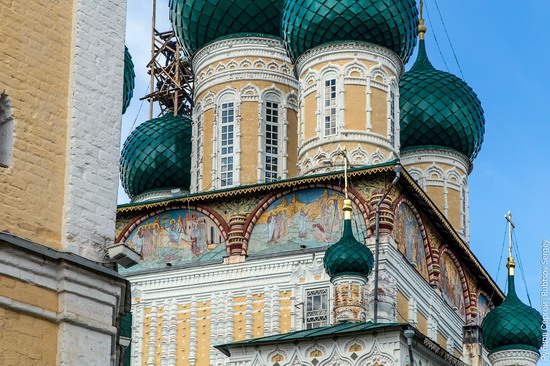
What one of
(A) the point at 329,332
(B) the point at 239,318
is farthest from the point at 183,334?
Answer: (A) the point at 329,332

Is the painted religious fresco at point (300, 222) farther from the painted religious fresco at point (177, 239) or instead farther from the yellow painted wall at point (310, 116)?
the yellow painted wall at point (310, 116)

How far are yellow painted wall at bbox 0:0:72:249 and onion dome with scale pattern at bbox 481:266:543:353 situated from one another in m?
12.7

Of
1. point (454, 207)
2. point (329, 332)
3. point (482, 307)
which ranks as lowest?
point (329, 332)

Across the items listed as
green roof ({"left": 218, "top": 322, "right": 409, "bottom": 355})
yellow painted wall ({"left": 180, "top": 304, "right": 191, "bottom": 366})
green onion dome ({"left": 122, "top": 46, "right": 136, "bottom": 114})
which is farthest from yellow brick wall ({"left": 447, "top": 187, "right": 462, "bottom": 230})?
green roof ({"left": 218, "top": 322, "right": 409, "bottom": 355})

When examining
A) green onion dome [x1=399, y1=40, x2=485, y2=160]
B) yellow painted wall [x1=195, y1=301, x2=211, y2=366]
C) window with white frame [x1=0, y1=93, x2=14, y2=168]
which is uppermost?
green onion dome [x1=399, y1=40, x2=485, y2=160]

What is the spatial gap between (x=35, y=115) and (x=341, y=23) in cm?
1339

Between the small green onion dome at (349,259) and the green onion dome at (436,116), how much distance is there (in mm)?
5525

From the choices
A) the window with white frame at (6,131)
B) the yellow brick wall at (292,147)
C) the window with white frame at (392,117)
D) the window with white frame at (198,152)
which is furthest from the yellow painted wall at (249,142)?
the window with white frame at (6,131)

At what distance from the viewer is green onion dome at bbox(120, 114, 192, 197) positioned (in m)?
21.5

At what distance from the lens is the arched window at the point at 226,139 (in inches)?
769

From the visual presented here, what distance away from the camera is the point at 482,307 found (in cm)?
2106

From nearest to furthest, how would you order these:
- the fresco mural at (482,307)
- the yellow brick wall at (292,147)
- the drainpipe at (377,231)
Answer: the drainpipe at (377,231) < the yellow brick wall at (292,147) < the fresco mural at (482,307)

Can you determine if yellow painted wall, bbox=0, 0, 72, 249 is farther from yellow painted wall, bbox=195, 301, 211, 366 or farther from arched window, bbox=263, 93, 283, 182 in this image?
arched window, bbox=263, 93, 283, 182

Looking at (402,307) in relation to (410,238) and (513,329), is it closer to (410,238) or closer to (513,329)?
(410,238)
